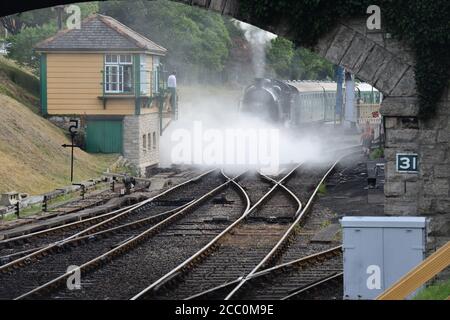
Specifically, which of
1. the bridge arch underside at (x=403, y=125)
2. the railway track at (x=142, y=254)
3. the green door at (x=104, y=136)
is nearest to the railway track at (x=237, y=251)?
the railway track at (x=142, y=254)

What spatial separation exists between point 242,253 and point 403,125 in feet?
15.3

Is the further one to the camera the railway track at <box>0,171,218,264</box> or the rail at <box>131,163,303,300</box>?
the railway track at <box>0,171,218,264</box>

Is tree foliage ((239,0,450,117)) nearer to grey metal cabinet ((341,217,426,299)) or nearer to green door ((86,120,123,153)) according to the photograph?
grey metal cabinet ((341,217,426,299))

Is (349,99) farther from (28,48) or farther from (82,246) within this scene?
(82,246)

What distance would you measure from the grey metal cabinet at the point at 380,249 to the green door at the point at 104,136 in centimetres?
3158

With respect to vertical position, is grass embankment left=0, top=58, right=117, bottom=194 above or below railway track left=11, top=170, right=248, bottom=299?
above

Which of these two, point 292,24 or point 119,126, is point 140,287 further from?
point 119,126

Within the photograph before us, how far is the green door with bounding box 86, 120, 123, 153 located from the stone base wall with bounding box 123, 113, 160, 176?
30 centimetres

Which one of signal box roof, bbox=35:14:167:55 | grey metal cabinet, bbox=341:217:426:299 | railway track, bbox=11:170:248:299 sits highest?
Result: signal box roof, bbox=35:14:167:55

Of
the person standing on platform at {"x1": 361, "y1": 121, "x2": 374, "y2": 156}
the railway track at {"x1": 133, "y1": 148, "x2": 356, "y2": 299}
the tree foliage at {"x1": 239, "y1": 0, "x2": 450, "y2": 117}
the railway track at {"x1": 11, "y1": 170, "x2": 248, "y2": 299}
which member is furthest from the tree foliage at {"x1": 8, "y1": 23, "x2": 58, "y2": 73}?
the tree foliage at {"x1": 239, "y1": 0, "x2": 450, "y2": 117}

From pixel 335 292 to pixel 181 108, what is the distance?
1753 inches

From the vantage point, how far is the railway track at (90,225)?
73.2ft

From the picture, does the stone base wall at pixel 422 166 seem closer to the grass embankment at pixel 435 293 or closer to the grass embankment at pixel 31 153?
the grass embankment at pixel 435 293

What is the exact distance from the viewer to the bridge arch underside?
17.7 metres
